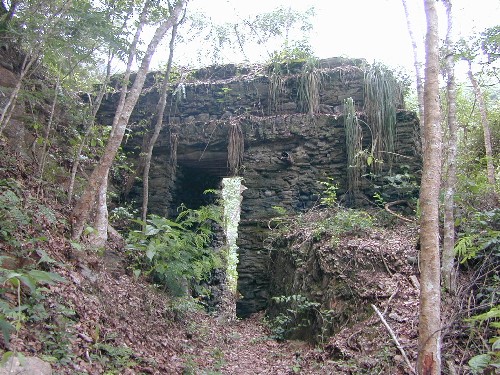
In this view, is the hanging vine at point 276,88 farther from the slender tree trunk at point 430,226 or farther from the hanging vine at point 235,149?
the slender tree trunk at point 430,226

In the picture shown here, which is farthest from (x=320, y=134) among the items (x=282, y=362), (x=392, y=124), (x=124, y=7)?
(x=282, y=362)

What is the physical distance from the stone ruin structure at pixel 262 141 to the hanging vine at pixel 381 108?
0.12m

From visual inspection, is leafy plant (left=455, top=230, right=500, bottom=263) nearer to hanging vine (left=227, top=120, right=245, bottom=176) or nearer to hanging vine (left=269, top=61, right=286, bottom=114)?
hanging vine (left=227, top=120, right=245, bottom=176)

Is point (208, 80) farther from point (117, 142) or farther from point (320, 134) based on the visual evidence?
point (117, 142)

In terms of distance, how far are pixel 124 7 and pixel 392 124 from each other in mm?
5774

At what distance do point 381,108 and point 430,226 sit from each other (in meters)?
5.66

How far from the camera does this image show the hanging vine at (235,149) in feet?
30.6

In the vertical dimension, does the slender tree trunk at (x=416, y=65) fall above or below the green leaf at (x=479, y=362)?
above

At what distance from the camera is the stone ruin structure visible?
8.51 metres

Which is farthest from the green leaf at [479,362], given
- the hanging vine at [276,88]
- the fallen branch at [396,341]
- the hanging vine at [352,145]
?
the hanging vine at [276,88]

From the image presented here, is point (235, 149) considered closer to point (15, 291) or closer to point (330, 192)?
point (330, 192)

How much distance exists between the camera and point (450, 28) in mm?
6238

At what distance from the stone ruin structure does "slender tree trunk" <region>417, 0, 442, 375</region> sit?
449 centimetres

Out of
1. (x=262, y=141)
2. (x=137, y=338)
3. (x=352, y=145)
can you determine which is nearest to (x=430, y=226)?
(x=137, y=338)
